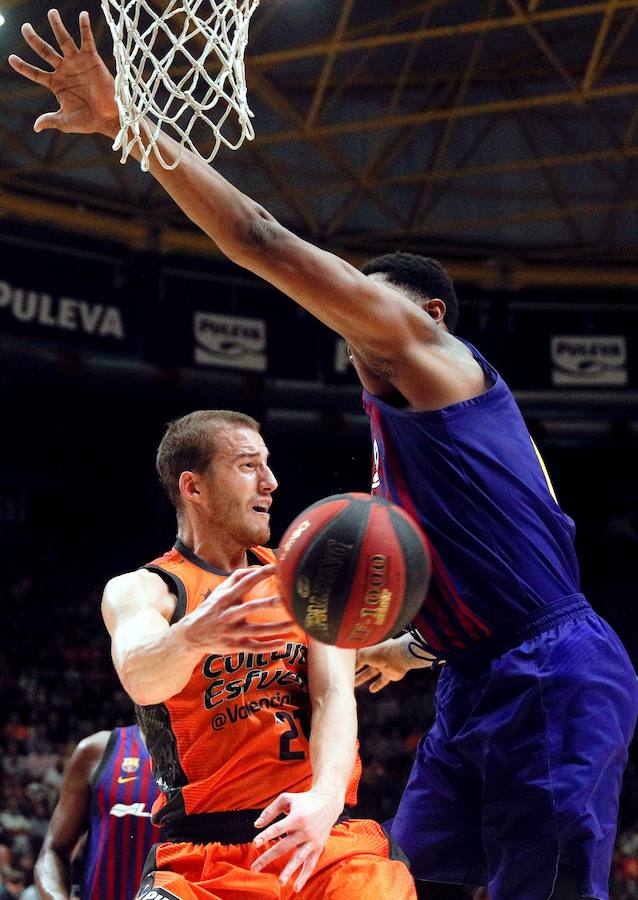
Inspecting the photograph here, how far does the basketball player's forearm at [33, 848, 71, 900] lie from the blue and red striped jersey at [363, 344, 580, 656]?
2056 millimetres

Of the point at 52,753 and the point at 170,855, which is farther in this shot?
the point at 52,753

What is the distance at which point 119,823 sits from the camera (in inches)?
168

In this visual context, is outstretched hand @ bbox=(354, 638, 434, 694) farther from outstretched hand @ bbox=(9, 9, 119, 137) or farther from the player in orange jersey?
outstretched hand @ bbox=(9, 9, 119, 137)

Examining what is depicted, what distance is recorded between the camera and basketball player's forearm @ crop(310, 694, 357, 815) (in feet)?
8.99

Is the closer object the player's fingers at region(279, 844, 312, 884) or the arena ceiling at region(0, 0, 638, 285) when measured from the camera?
the player's fingers at region(279, 844, 312, 884)

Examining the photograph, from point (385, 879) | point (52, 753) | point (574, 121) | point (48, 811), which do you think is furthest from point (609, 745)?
point (574, 121)

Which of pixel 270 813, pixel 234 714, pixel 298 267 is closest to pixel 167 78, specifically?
pixel 298 267

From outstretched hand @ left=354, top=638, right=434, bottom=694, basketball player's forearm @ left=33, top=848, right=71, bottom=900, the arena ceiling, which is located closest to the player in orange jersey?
outstretched hand @ left=354, top=638, right=434, bottom=694

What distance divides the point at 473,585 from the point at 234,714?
690mm

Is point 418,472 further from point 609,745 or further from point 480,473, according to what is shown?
point 609,745

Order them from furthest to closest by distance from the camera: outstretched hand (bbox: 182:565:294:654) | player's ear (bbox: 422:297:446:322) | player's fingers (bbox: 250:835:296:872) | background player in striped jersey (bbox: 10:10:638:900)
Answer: player's ear (bbox: 422:297:446:322)
background player in striped jersey (bbox: 10:10:638:900)
player's fingers (bbox: 250:835:296:872)
outstretched hand (bbox: 182:565:294:654)

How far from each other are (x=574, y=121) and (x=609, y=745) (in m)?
12.2

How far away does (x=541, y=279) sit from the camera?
1423 centimetres

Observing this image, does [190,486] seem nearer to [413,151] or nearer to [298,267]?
[298,267]
